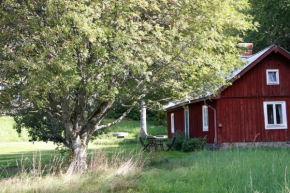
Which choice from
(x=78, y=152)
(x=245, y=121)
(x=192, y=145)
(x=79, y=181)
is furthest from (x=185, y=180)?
(x=245, y=121)

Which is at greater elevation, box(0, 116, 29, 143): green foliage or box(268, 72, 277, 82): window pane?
box(268, 72, 277, 82): window pane

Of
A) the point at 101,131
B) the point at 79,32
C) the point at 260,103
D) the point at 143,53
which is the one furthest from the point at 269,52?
the point at 79,32

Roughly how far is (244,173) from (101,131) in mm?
7264

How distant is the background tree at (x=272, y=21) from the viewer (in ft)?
83.0

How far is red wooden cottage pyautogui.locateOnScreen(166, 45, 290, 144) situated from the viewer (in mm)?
18703

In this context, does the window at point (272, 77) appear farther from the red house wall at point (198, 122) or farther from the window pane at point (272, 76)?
the red house wall at point (198, 122)

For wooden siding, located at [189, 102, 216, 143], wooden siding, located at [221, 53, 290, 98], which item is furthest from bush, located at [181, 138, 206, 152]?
wooden siding, located at [221, 53, 290, 98]

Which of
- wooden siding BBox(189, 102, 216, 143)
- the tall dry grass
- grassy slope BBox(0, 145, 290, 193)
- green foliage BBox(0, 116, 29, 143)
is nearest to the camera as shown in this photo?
grassy slope BBox(0, 145, 290, 193)

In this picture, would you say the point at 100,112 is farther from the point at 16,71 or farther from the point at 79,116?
the point at 16,71

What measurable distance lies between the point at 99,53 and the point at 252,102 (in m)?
13.0

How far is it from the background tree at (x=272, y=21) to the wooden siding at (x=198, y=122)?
7.42 m

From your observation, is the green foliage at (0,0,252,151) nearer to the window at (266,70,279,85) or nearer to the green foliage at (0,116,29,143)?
the window at (266,70,279,85)

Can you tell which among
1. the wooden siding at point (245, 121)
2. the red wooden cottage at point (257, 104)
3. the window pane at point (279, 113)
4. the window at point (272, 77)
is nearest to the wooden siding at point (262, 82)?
the red wooden cottage at point (257, 104)

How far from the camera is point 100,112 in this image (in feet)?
36.5
